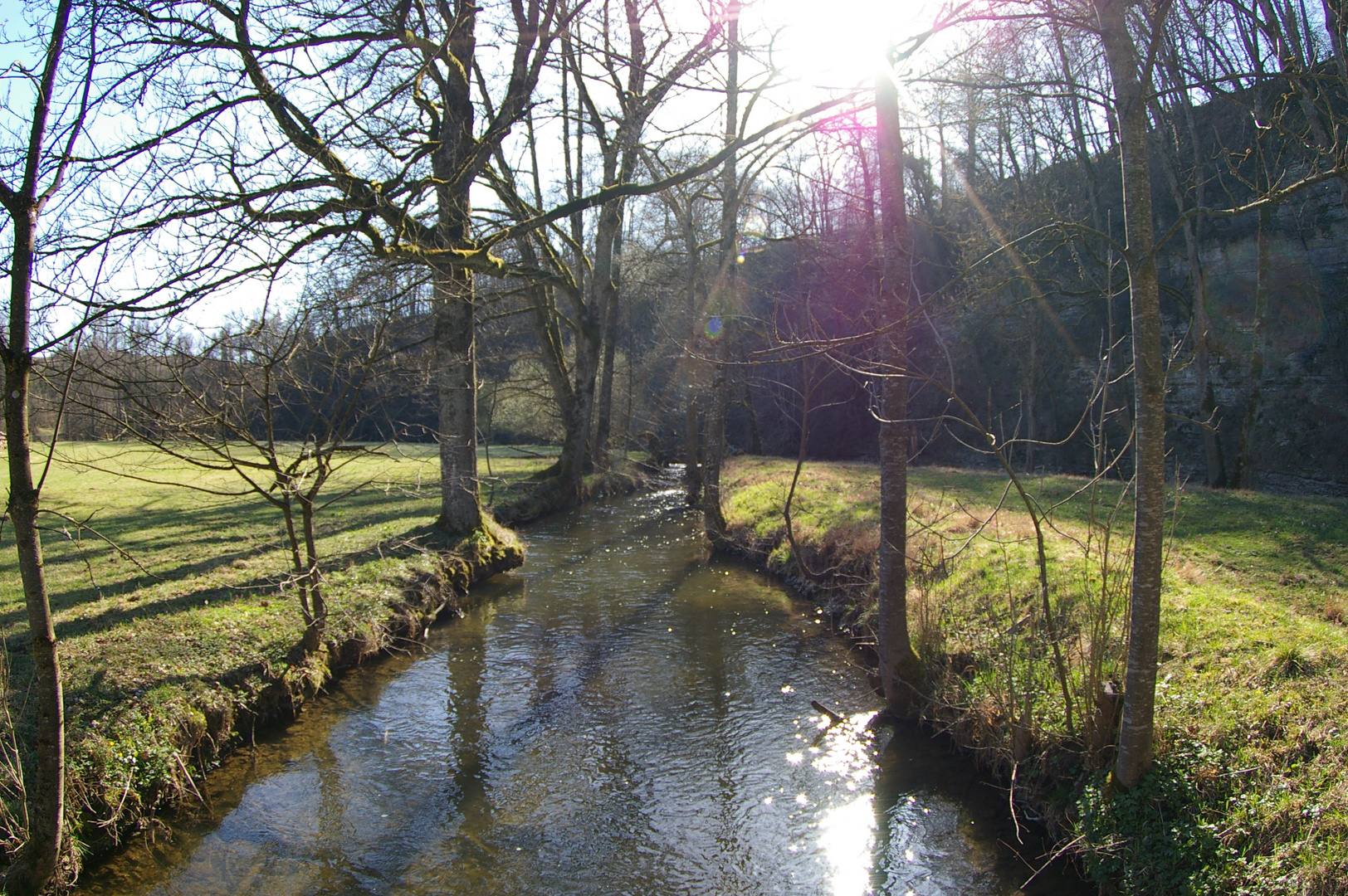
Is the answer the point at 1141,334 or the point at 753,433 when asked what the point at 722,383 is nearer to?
Result: the point at 1141,334

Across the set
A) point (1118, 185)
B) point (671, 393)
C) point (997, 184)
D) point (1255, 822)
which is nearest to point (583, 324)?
point (671, 393)

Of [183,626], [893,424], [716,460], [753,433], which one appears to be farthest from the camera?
[753,433]

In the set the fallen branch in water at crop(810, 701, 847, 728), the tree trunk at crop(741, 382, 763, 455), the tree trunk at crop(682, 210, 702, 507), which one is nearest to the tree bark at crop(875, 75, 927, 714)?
the fallen branch in water at crop(810, 701, 847, 728)

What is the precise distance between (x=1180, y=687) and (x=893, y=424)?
2643 mm

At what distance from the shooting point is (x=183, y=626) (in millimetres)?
6906

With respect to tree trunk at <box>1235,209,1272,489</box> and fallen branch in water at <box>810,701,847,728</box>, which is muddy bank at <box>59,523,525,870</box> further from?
tree trunk at <box>1235,209,1272,489</box>

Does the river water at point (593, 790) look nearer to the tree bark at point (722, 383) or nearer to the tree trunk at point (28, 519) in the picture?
the tree trunk at point (28, 519)

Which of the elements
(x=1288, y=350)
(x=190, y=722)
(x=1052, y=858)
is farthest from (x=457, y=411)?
(x=1288, y=350)

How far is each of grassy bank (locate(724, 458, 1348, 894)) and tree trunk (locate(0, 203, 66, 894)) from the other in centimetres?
475

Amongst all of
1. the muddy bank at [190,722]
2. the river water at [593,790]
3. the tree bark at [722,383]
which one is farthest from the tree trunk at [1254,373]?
the muddy bank at [190,722]

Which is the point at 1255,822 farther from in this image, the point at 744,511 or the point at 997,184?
the point at 997,184

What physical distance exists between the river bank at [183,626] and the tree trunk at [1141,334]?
5004 millimetres

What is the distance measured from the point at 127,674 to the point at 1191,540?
34.2 ft

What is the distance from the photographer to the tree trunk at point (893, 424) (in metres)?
6.02
